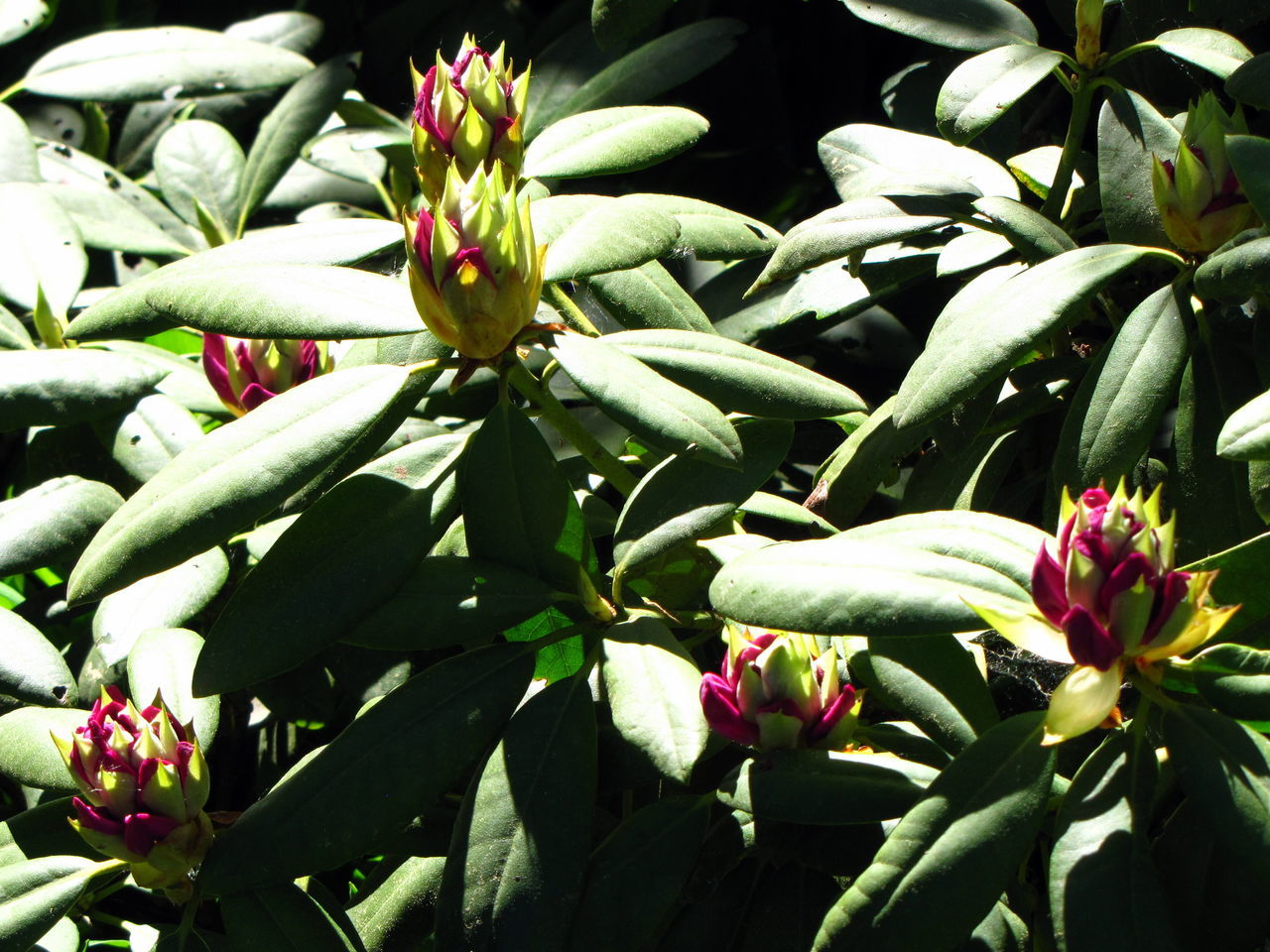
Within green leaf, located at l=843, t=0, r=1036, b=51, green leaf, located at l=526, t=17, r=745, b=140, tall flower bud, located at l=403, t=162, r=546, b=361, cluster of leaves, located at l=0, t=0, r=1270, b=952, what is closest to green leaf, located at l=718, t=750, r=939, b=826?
cluster of leaves, located at l=0, t=0, r=1270, b=952

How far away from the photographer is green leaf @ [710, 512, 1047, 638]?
2.35 ft

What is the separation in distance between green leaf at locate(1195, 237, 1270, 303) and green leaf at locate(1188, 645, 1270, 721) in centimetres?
28

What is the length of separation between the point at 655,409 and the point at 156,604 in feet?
1.90

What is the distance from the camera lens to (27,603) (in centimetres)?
133

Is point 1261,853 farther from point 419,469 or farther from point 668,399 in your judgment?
point 419,469

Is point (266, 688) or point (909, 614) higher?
point (909, 614)

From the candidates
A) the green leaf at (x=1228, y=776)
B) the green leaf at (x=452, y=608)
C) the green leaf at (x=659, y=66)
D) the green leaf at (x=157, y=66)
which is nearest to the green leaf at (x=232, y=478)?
the green leaf at (x=452, y=608)

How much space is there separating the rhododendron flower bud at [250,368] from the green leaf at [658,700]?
538 mm

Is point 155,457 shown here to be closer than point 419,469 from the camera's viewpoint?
No

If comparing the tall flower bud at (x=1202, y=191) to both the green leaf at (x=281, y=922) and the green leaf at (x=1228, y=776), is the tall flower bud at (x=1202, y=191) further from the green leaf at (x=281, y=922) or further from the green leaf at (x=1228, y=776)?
the green leaf at (x=281, y=922)

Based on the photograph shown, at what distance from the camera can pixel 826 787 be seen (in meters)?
0.77

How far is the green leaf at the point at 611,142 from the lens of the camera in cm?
108

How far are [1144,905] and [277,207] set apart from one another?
1597mm

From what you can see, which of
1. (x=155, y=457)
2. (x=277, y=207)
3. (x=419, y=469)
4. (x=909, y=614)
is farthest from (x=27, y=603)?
(x=909, y=614)
